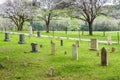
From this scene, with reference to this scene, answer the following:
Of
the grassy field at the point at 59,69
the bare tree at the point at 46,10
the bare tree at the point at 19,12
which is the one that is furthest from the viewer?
the bare tree at the point at 19,12

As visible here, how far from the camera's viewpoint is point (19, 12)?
66125 mm

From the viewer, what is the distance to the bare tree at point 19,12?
214 ft

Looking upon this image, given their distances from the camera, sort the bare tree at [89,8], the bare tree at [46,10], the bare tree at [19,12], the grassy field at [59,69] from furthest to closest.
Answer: the bare tree at [19,12]
the bare tree at [46,10]
the bare tree at [89,8]
the grassy field at [59,69]

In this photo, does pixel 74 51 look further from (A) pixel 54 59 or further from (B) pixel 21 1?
(B) pixel 21 1

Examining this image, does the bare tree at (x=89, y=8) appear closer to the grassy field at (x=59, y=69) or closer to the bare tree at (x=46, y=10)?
the bare tree at (x=46, y=10)

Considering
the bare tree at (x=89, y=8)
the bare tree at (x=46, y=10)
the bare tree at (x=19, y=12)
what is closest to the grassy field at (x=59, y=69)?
the bare tree at (x=89, y=8)

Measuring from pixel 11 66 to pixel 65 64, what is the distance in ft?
9.30

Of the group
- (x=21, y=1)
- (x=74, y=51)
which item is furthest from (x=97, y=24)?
(x=74, y=51)

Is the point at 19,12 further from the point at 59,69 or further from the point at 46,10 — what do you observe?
the point at 59,69

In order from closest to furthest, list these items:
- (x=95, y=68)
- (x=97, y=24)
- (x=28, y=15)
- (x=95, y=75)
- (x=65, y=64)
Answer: (x=95, y=75)
(x=95, y=68)
(x=65, y=64)
(x=28, y=15)
(x=97, y=24)

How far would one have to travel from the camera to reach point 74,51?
18609 mm

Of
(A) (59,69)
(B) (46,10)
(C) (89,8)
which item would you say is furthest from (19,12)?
(A) (59,69)

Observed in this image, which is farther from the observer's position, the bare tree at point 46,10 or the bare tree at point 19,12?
the bare tree at point 19,12

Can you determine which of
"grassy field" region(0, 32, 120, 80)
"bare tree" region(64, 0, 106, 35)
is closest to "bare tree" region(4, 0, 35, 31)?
"bare tree" region(64, 0, 106, 35)
